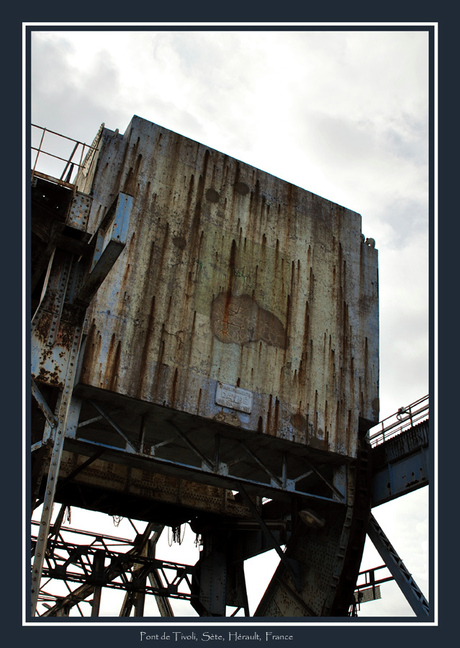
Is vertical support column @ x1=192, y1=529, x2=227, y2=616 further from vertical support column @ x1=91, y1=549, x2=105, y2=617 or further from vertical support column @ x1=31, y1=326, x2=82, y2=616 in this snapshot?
vertical support column @ x1=31, y1=326, x2=82, y2=616

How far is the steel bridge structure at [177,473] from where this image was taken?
12797 mm

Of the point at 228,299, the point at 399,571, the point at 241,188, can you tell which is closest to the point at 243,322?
the point at 228,299

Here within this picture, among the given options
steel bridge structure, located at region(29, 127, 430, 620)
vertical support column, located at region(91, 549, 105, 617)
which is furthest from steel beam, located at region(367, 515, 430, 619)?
vertical support column, located at region(91, 549, 105, 617)

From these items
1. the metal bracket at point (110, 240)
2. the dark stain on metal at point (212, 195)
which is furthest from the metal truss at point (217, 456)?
the dark stain on metal at point (212, 195)

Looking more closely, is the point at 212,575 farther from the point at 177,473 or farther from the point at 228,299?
the point at 228,299

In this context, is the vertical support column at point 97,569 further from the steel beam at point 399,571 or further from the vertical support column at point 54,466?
the vertical support column at point 54,466

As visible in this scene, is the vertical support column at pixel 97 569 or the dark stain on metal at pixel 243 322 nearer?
the dark stain on metal at pixel 243 322

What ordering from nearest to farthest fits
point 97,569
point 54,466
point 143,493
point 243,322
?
point 54,466
point 243,322
point 143,493
point 97,569

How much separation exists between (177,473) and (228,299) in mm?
4347

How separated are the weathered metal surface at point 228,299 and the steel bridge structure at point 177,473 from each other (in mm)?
331

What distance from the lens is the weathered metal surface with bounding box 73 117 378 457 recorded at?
49.0 feet

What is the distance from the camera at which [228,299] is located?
16.5 meters

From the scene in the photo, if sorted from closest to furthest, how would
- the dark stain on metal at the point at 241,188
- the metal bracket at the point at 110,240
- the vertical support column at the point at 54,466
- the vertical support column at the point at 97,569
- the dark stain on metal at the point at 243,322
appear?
the vertical support column at the point at 54,466
the metal bracket at the point at 110,240
the dark stain on metal at the point at 243,322
the dark stain on metal at the point at 241,188
the vertical support column at the point at 97,569
